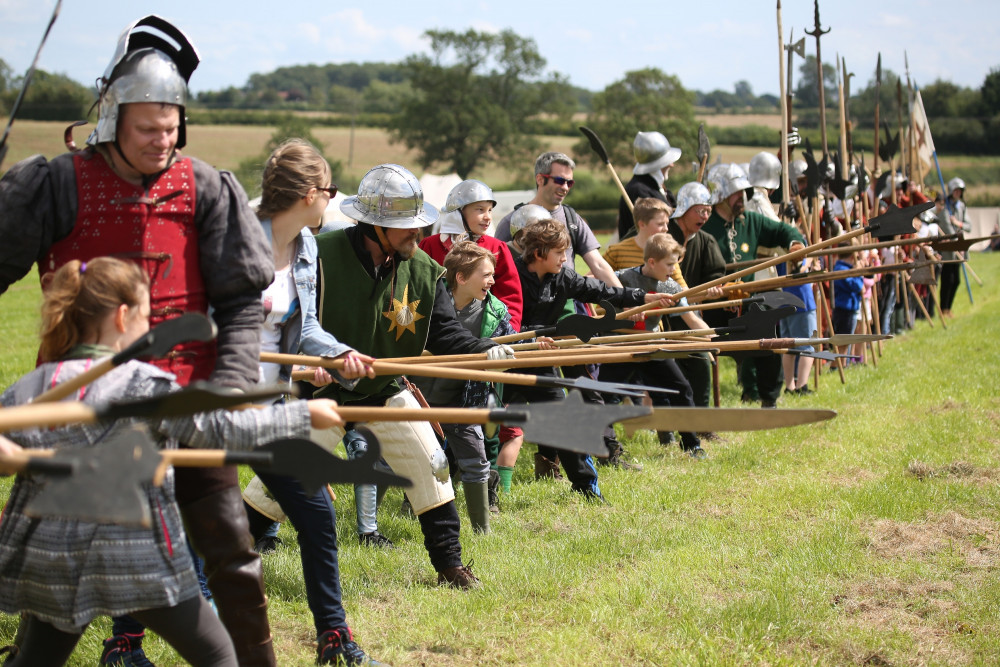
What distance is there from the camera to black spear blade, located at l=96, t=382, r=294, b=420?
2.05 metres

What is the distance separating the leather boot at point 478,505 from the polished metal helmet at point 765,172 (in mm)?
6048

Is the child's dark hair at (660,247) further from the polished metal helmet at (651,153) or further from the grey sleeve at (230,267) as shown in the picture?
the grey sleeve at (230,267)

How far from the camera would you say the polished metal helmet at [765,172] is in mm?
10055

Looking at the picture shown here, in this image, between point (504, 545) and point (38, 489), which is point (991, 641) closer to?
point (504, 545)

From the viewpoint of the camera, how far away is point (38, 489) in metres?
2.40

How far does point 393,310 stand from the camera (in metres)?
4.23

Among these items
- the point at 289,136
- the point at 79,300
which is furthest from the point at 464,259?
the point at 289,136

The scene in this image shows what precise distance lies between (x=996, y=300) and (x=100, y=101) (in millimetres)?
17372

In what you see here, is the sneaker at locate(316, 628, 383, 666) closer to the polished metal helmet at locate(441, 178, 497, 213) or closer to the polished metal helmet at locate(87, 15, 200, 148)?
the polished metal helmet at locate(87, 15, 200, 148)

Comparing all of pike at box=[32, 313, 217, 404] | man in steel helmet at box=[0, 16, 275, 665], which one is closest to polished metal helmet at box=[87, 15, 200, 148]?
man in steel helmet at box=[0, 16, 275, 665]

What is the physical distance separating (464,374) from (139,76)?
1.31 meters

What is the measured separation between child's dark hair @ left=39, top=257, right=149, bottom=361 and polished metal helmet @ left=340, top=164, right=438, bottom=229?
1.62 meters

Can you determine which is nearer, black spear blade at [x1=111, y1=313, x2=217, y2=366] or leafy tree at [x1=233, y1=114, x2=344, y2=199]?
black spear blade at [x1=111, y1=313, x2=217, y2=366]

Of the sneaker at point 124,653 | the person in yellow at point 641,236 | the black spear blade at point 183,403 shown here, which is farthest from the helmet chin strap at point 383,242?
the person in yellow at point 641,236
